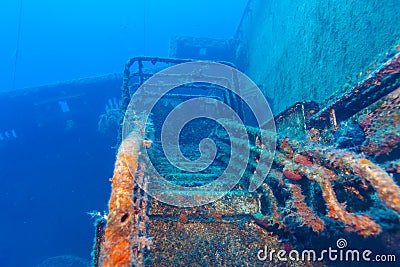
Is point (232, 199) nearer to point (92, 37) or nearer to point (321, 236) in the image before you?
point (321, 236)

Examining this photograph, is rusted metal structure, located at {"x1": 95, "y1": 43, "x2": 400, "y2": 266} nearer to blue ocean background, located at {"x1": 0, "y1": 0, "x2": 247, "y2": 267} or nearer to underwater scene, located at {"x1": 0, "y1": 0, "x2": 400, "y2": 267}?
underwater scene, located at {"x1": 0, "y1": 0, "x2": 400, "y2": 267}

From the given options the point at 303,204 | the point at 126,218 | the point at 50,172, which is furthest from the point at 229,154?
the point at 50,172

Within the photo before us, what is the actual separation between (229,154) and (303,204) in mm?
1870

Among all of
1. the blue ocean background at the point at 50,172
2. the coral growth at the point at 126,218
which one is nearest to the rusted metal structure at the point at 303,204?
the coral growth at the point at 126,218

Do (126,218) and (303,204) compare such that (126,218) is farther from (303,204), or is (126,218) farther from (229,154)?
(229,154)

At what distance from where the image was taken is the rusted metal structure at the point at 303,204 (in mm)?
1284

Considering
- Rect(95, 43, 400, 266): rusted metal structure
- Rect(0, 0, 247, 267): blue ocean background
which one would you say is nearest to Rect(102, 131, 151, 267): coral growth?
Rect(95, 43, 400, 266): rusted metal structure

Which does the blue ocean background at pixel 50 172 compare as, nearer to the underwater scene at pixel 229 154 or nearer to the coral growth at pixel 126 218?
the underwater scene at pixel 229 154

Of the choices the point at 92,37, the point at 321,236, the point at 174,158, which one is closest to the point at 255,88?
the point at 174,158

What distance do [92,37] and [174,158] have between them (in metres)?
51.2

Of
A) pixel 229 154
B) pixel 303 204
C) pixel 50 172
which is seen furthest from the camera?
pixel 50 172

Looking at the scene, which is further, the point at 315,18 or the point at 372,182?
the point at 315,18

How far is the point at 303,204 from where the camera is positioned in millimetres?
1647

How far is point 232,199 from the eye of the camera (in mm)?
2139
